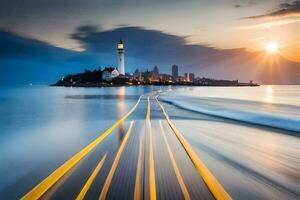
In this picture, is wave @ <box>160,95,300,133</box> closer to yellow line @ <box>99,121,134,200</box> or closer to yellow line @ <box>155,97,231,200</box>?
yellow line @ <box>155,97,231,200</box>

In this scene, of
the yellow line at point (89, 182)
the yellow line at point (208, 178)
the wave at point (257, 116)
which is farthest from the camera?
the wave at point (257, 116)

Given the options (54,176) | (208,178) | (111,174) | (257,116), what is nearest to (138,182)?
(111,174)

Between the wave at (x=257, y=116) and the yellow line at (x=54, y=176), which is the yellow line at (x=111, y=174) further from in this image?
the wave at (x=257, y=116)

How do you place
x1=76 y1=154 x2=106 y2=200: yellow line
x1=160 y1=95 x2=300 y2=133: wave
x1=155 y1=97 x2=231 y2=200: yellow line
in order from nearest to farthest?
x1=76 y1=154 x2=106 y2=200: yellow line < x1=155 y1=97 x2=231 y2=200: yellow line < x1=160 y1=95 x2=300 y2=133: wave

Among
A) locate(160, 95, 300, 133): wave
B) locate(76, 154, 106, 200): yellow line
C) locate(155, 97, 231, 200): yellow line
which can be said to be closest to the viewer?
locate(76, 154, 106, 200): yellow line

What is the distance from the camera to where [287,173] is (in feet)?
26.5

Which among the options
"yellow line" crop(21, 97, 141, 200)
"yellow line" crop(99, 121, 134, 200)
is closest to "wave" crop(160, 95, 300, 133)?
"yellow line" crop(99, 121, 134, 200)

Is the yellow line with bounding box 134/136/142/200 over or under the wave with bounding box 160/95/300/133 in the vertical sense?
over

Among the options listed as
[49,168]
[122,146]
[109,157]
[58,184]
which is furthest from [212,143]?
[58,184]

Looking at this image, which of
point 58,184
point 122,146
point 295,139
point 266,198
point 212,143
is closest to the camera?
point 266,198

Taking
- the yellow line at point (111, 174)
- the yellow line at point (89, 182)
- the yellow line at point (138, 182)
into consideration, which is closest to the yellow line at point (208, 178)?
the yellow line at point (138, 182)

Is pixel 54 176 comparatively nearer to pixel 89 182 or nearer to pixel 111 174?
pixel 89 182

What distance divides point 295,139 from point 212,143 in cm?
431

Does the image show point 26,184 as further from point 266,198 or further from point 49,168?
point 266,198
